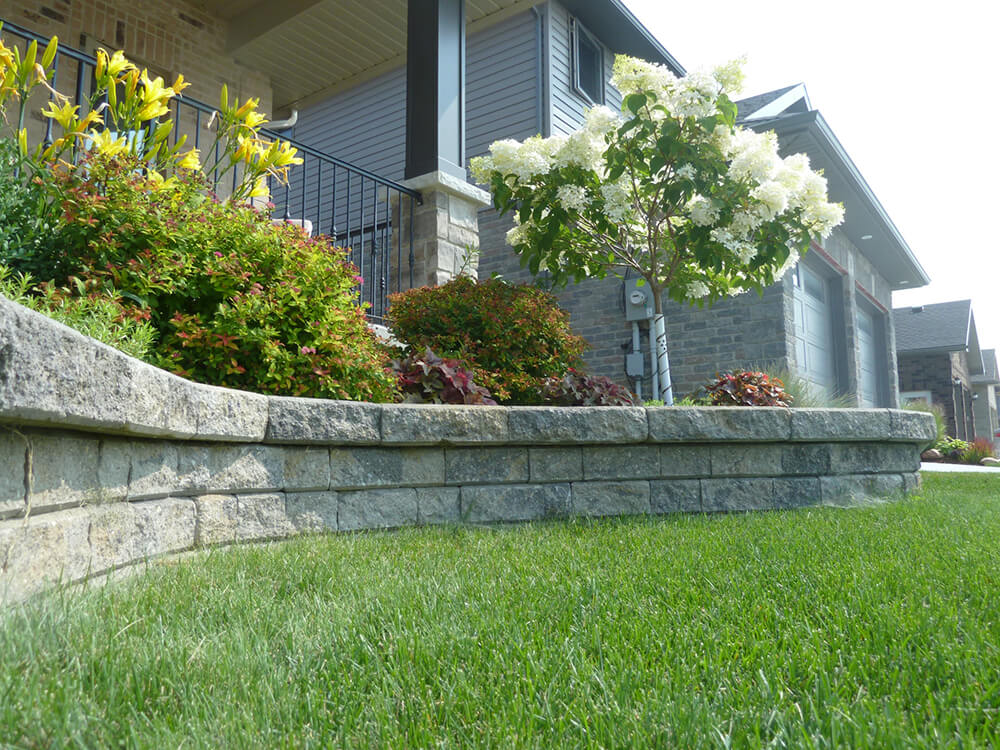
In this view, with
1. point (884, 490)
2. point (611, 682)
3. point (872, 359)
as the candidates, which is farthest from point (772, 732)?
point (872, 359)

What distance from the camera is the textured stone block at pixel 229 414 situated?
2480mm

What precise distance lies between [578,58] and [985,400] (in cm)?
2879

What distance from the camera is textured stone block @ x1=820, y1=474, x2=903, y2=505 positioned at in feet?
14.4

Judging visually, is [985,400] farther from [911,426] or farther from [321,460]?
[321,460]

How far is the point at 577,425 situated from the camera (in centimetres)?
371

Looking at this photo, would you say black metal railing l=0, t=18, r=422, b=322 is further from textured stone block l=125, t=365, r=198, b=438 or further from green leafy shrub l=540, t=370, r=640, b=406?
textured stone block l=125, t=365, r=198, b=438

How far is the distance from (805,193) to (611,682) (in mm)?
4326

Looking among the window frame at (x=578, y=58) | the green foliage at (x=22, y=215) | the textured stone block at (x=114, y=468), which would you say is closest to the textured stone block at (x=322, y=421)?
the textured stone block at (x=114, y=468)

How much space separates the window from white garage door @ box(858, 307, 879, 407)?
661cm

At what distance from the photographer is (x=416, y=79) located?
19.7 feet

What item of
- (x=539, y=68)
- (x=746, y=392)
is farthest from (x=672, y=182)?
(x=539, y=68)

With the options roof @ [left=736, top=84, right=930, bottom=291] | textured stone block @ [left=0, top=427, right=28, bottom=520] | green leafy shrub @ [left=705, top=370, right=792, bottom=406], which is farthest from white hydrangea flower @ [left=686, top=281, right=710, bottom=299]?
textured stone block @ [left=0, top=427, right=28, bottom=520]

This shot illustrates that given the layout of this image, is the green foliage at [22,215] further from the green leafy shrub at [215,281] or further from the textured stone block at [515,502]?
the textured stone block at [515,502]

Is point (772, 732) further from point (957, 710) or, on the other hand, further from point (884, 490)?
point (884, 490)
